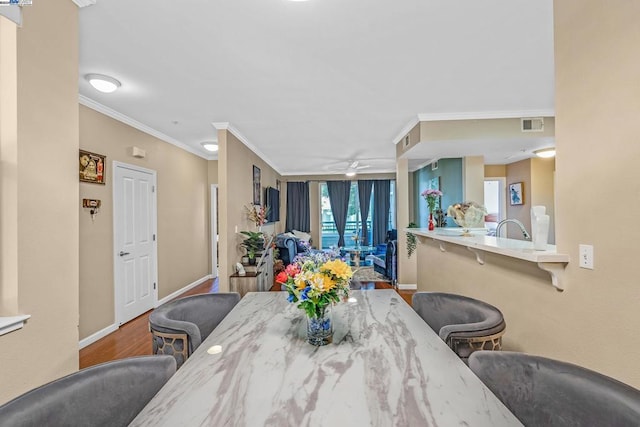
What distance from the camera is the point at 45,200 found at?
4.59 feet

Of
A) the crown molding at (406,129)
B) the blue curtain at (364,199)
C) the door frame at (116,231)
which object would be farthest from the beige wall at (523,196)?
the door frame at (116,231)

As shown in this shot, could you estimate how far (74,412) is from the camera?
32.6 inches

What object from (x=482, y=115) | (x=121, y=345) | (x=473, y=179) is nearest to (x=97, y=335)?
(x=121, y=345)

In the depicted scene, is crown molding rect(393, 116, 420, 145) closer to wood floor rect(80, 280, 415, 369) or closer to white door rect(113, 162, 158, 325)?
white door rect(113, 162, 158, 325)

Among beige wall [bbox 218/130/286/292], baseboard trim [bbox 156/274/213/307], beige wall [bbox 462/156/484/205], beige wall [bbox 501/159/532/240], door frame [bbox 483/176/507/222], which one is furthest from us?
door frame [bbox 483/176/507/222]

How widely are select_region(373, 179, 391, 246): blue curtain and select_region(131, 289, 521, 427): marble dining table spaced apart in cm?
674

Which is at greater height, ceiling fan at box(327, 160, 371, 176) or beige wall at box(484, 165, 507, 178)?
ceiling fan at box(327, 160, 371, 176)

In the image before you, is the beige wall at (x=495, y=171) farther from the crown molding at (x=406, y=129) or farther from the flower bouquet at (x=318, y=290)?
the flower bouquet at (x=318, y=290)

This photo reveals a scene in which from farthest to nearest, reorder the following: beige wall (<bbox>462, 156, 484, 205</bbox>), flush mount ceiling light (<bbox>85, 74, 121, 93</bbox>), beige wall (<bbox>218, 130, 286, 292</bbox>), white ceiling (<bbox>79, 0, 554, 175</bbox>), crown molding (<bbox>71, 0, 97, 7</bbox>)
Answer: beige wall (<bbox>462, 156, 484, 205</bbox>)
beige wall (<bbox>218, 130, 286, 292</bbox>)
flush mount ceiling light (<bbox>85, 74, 121, 93</bbox>)
white ceiling (<bbox>79, 0, 554, 175</bbox>)
crown molding (<bbox>71, 0, 97, 7</bbox>)

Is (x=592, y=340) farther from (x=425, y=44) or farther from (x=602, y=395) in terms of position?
(x=425, y=44)

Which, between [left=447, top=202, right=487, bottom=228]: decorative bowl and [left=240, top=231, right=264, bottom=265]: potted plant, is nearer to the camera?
[left=447, top=202, right=487, bottom=228]: decorative bowl

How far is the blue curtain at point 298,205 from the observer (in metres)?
8.17

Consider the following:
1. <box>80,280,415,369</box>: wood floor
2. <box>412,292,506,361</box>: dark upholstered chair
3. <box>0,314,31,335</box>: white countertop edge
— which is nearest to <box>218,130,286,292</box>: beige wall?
<box>80,280,415,369</box>: wood floor

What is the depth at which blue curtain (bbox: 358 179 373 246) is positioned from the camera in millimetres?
8086
